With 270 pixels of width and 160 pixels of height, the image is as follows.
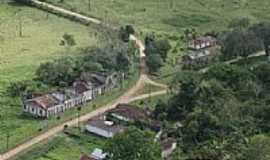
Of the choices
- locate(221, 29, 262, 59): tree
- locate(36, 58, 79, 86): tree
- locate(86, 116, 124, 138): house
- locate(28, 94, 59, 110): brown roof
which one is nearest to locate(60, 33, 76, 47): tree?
locate(36, 58, 79, 86): tree

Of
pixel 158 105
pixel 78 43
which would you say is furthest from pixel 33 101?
pixel 78 43

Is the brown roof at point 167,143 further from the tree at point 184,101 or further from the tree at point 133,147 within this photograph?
the tree at point 133,147

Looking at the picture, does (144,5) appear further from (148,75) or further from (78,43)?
(148,75)

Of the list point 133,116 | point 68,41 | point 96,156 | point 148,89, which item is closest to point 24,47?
point 68,41

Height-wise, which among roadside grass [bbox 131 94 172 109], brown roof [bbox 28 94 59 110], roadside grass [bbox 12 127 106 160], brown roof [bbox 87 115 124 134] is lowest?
roadside grass [bbox 12 127 106 160]

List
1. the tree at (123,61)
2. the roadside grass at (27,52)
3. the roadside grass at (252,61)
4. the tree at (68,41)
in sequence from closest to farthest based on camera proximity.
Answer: the roadside grass at (27,52), the tree at (123,61), the roadside grass at (252,61), the tree at (68,41)

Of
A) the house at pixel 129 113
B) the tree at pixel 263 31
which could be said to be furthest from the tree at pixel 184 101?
the tree at pixel 263 31

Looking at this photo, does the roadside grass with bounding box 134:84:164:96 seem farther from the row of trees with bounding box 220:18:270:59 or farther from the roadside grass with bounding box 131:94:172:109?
the row of trees with bounding box 220:18:270:59
